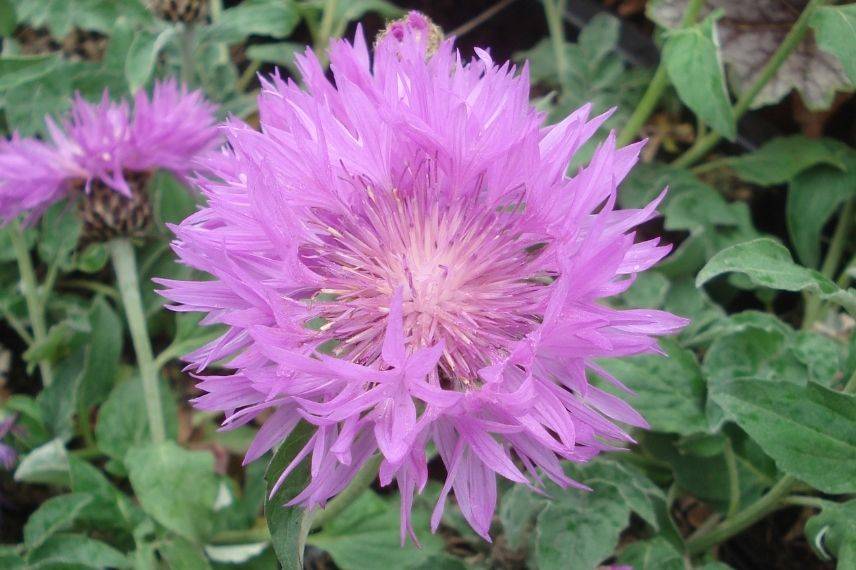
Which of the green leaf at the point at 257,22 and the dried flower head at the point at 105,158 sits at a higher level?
the green leaf at the point at 257,22

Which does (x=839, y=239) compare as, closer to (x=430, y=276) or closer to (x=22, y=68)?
(x=430, y=276)

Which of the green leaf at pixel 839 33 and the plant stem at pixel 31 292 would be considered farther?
the plant stem at pixel 31 292

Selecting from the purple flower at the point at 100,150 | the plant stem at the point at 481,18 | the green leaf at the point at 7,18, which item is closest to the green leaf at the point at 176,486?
the purple flower at the point at 100,150

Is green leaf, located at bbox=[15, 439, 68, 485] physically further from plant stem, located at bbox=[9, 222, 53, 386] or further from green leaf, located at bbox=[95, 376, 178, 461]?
plant stem, located at bbox=[9, 222, 53, 386]

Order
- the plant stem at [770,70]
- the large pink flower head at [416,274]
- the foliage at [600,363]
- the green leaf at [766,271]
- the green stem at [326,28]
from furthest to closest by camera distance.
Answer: the green stem at [326,28], the plant stem at [770,70], the foliage at [600,363], the green leaf at [766,271], the large pink flower head at [416,274]

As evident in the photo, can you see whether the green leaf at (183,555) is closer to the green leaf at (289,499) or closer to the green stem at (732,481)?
the green leaf at (289,499)

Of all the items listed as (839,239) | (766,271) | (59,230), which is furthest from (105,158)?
(839,239)

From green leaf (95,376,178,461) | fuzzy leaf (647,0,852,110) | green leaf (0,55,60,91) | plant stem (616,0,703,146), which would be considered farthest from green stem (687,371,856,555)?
green leaf (0,55,60,91)

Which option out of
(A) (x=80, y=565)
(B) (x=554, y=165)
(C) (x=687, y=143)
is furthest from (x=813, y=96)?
(A) (x=80, y=565)

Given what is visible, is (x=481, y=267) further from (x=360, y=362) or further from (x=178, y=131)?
(x=178, y=131)
